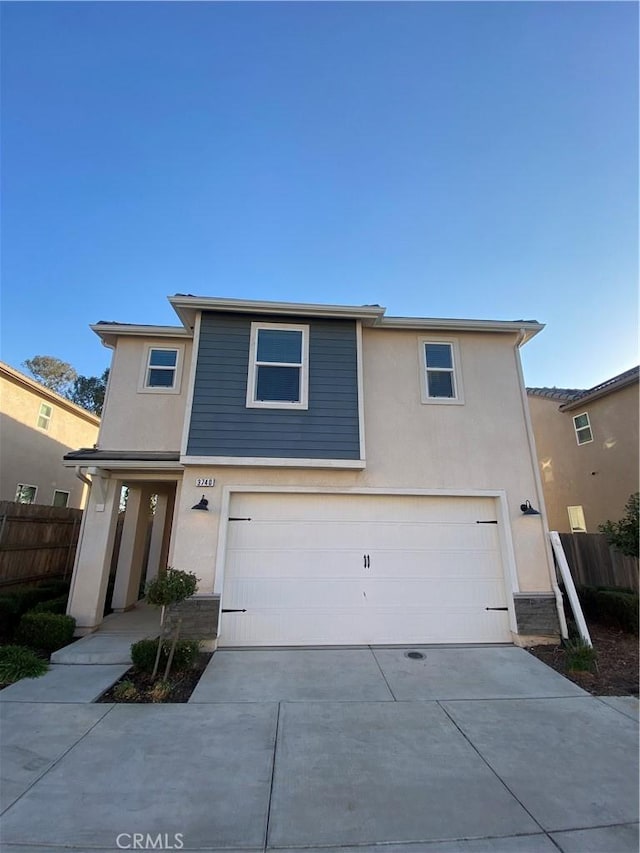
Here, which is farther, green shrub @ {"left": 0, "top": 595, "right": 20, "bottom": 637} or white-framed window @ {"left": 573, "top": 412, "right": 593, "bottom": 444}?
white-framed window @ {"left": 573, "top": 412, "right": 593, "bottom": 444}

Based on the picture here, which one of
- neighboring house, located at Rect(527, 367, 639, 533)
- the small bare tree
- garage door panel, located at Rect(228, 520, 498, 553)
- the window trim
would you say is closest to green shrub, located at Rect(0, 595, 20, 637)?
the small bare tree

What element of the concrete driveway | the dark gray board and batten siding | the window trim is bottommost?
the concrete driveway

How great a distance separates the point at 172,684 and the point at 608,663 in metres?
6.08

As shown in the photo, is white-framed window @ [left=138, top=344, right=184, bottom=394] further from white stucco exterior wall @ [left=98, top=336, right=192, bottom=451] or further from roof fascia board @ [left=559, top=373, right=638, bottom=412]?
roof fascia board @ [left=559, top=373, right=638, bottom=412]

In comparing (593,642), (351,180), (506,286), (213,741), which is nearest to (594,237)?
(506,286)

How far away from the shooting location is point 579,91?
6684 mm

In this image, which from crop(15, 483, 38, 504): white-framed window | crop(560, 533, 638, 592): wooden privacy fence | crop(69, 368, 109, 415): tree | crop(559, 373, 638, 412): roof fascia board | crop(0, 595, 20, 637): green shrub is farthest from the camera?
crop(69, 368, 109, 415): tree

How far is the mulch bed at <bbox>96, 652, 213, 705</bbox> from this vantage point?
14.2ft

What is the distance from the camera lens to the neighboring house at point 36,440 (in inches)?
423

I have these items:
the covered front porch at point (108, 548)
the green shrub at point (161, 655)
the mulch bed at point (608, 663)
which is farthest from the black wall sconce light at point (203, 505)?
the mulch bed at point (608, 663)

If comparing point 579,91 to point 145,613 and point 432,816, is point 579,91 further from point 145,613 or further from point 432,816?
point 145,613

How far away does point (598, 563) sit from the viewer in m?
8.41

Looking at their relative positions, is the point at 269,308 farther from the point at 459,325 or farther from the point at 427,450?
the point at 427,450

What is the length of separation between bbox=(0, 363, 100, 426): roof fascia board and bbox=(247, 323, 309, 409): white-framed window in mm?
8494
